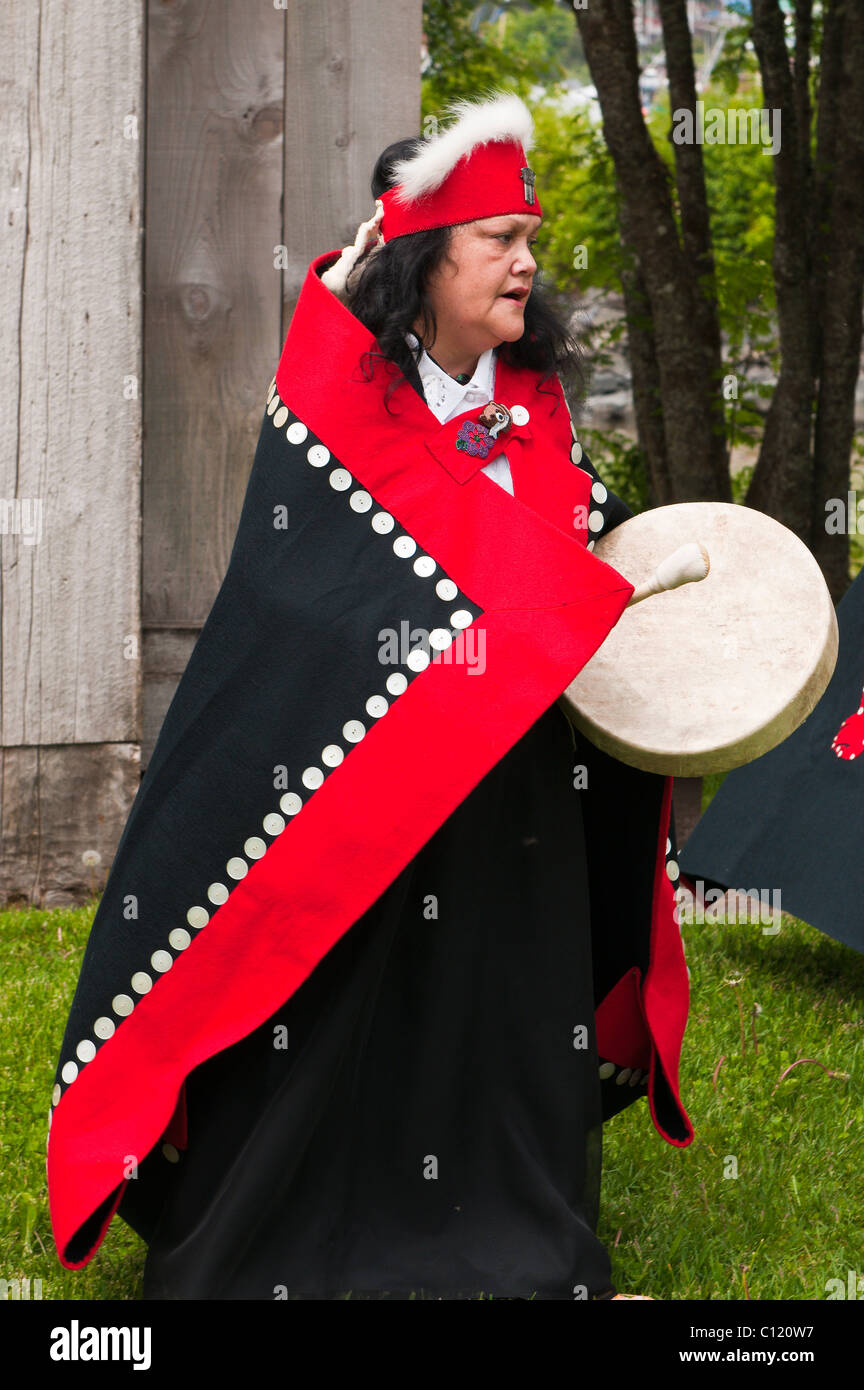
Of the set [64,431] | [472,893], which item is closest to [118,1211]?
[472,893]

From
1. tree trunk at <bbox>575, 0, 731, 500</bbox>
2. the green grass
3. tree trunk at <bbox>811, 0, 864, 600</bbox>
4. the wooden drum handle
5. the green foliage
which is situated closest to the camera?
the wooden drum handle

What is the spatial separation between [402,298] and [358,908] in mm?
1049

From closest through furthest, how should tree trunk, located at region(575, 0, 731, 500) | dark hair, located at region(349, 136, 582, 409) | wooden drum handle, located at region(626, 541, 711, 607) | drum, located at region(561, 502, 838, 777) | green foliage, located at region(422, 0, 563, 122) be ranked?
1. wooden drum handle, located at region(626, 541, 711, 607)
2. drum, located at region(561, 502, 838, 777)
3. dark hair, located at region(349, 136, 582, 409)
4. tree trunk, located at region(575, 0, 731, 500)
5. green foliage, located at region(422, 0, 563, 122)

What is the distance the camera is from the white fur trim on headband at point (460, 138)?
2604mm

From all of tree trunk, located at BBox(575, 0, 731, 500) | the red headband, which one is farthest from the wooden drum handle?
tree trunk, located at BBox(575, 0, 731, 500)

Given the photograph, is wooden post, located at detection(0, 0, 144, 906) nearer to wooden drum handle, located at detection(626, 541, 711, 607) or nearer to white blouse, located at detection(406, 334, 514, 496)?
white blouse, located at detection(406, 334, 514, 496)

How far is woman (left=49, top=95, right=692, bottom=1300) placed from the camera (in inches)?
98.8

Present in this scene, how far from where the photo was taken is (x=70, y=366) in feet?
15.7

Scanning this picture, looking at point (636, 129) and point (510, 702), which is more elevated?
point (636, 129)

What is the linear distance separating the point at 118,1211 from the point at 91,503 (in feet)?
8.54

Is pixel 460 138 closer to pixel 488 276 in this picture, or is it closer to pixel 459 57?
pixel 488 276

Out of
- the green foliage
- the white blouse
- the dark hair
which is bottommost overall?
the white blouse

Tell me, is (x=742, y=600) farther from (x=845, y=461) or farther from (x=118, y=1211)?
(x=845, y=461)

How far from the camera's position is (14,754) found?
485 centimetres
